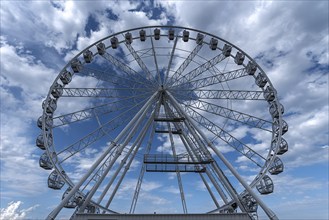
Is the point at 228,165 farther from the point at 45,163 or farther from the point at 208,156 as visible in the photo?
the point at 45,163

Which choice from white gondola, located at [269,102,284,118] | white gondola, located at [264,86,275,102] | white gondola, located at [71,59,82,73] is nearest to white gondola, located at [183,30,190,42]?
white gondola, located at [264,86,275,102]

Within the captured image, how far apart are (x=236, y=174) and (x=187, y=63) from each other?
12.5 metres

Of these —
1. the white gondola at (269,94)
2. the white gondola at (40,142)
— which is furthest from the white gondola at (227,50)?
the white gondola at (40,142)

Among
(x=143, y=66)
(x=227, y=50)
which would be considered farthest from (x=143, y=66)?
(x=227, y=50)

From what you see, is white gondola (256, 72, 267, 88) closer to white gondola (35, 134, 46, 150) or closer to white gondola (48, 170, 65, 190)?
white gondola (48, 170, 65, 190)

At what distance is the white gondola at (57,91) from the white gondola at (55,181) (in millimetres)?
7719

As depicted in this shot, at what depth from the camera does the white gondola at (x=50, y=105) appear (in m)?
27.8

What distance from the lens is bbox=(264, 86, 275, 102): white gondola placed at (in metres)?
29.4

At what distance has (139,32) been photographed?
3159cm

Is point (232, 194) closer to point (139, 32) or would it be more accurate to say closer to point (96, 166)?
point (96, 166)

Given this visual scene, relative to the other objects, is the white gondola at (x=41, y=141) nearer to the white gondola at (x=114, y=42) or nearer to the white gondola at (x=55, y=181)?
the white gondola at (x=55, y=181)

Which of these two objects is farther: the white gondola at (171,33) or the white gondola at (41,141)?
the white gondola at (171,33)

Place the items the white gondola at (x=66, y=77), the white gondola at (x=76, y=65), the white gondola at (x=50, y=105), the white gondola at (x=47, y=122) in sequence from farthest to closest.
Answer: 1. the white gondola at (x=76, y=65)
2. the white gondola at (x=66, y=77)
3. the white gondola at (x=50, y=105)
4. the white gondola at (x=47, y=122)

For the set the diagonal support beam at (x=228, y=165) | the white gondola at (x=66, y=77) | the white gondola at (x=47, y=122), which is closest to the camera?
the diagonal support beam at (x=228, y=165)
